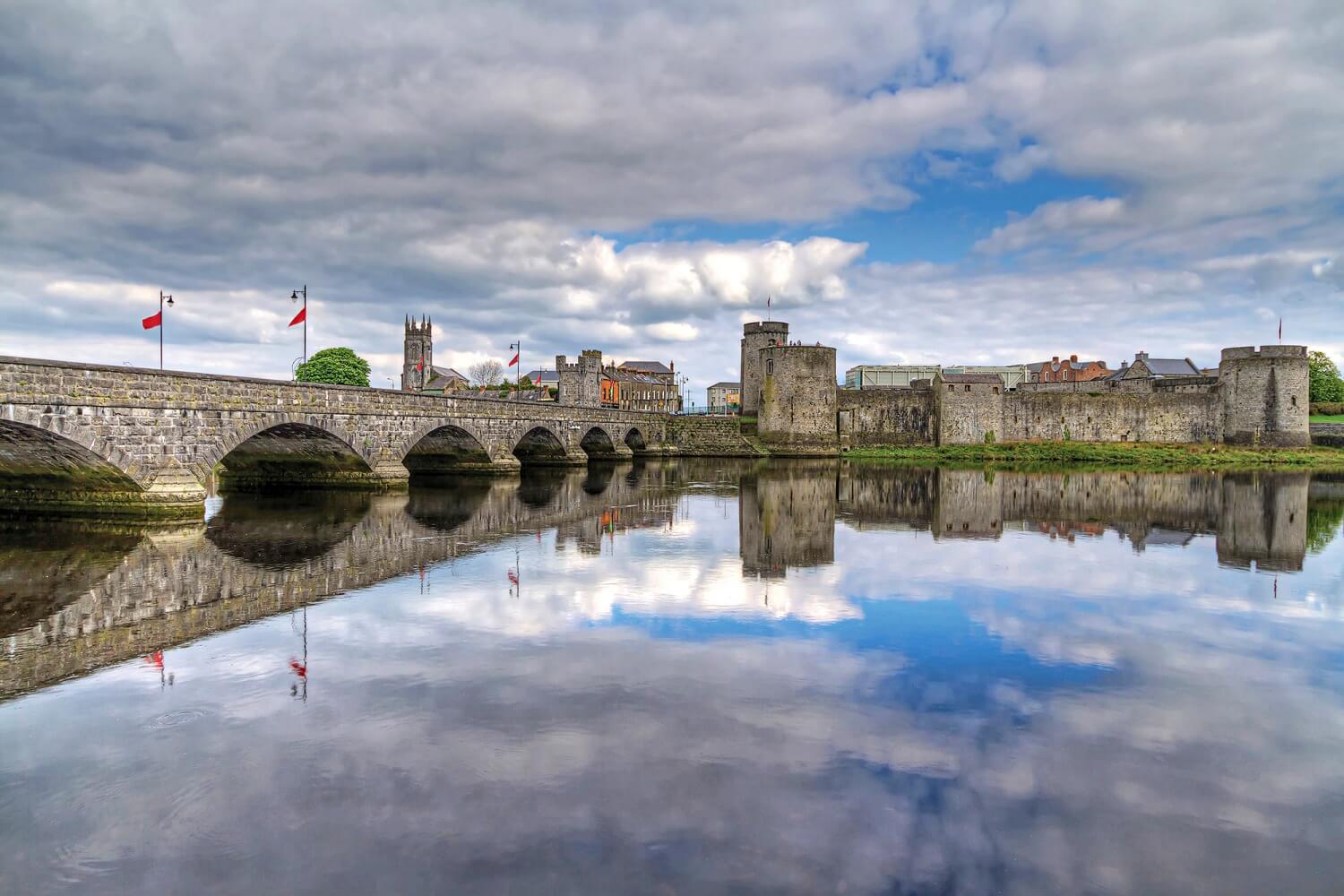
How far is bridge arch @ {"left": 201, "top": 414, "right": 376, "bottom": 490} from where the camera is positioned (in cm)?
2439

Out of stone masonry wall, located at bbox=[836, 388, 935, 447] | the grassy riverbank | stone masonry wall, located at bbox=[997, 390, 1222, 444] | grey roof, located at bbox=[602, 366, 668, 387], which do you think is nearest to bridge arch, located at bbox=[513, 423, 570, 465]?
the grassy riverbank

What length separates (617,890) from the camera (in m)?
4.31

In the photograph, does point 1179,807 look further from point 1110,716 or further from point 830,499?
point 830,499

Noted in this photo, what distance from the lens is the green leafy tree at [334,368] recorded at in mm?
78812

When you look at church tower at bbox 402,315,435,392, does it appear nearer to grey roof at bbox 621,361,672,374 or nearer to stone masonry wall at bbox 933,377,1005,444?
grey roof at bbox 621,361,672,374

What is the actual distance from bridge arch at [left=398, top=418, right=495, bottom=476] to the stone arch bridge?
176mm

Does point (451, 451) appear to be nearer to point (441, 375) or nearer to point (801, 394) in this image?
point (801, 394)

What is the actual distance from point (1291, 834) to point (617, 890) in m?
4.35

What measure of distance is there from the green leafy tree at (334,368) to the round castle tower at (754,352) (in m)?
39.4

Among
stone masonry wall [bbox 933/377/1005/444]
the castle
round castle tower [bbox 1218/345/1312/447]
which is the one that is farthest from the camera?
stone masonry wall [bbox 933/377/1005/444]

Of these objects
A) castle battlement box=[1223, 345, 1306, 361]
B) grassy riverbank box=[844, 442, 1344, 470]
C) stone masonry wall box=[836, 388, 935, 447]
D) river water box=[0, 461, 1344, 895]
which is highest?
castle battlement box=[1223, 345, 1306, 361]

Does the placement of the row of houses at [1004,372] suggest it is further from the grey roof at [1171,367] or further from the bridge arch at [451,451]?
the bridge arch at [451,451]

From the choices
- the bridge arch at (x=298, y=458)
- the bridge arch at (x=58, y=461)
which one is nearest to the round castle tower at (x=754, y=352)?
the bridge arch at (x=298, y=458)

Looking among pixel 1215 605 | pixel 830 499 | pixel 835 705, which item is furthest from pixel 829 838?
pixel 830 499
